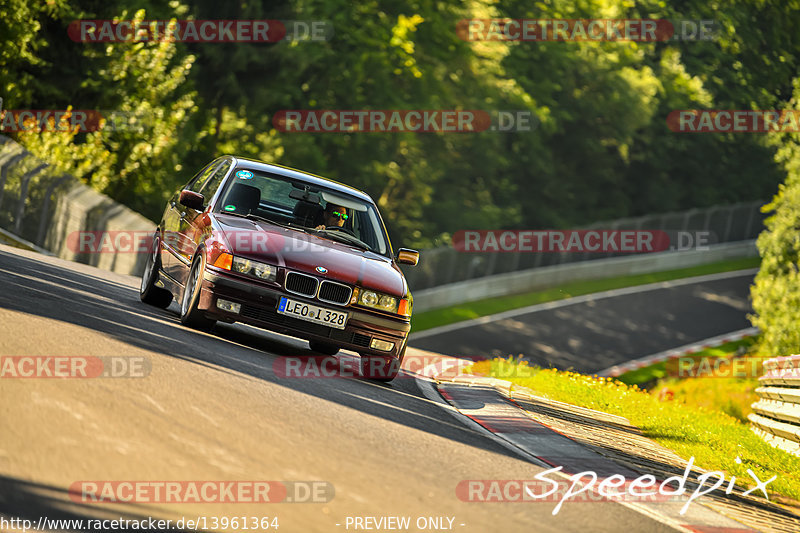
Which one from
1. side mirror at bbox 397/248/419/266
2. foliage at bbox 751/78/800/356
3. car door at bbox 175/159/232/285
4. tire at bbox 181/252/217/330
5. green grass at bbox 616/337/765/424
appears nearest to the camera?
tire at bbox 181/252/217/330

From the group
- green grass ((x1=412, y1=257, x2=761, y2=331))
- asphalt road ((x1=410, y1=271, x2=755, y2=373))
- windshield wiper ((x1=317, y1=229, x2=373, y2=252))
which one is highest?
windshield wiper ((x1=317, y1=229, x2=373, y2=252))

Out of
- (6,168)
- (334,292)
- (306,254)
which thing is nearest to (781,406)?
(334,292)

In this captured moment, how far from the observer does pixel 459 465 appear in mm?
7625

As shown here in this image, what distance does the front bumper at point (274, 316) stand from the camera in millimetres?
10406

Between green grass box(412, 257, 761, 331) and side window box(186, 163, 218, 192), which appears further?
green grass box(412, 257, 761, 331)

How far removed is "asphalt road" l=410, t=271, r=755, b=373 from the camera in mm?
33281

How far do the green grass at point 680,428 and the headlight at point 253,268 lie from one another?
13.7 ft

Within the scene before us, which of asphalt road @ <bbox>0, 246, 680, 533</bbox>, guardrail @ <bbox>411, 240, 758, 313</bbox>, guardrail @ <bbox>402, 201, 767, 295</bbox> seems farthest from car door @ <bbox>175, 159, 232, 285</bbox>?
guardrail @ <bbox>411, 240, 758, 313</bbox>

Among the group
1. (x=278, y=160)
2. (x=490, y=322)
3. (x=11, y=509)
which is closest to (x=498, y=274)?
(x=490, y=322)

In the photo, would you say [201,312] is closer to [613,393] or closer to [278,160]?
[613,393]

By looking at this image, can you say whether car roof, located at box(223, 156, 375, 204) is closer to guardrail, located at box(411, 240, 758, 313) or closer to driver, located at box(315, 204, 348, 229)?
driver, located at box(315, 204, 348, 229)

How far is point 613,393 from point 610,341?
71.4 ft

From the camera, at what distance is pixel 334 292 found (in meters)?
10.6

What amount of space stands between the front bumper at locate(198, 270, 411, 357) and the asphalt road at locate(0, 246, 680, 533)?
342 mm
